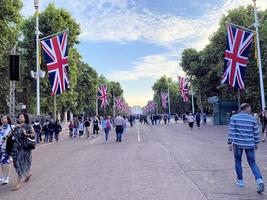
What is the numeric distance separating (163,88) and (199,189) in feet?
497

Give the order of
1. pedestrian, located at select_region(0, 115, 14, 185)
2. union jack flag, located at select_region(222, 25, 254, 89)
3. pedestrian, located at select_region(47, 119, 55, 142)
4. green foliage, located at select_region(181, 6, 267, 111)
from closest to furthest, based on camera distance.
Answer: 1. pedestrian, located at select_region(0, 115, 14, 185)
2. union jack flag, located at select_region(222, 25, 254, 89)
3. pedestrian, located at select_region(47, 119, 55, 142)
4. green foliage, located at select_region(181, 6, 267, 111)

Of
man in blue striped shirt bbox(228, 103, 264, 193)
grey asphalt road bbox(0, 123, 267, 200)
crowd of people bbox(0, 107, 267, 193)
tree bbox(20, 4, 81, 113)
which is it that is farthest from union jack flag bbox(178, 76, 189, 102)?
man in blue striped shirt bbox(228, 103, 264, 193)

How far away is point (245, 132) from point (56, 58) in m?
23.0

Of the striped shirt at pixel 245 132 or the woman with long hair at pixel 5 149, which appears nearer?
the striped shirt at pixel 245 132

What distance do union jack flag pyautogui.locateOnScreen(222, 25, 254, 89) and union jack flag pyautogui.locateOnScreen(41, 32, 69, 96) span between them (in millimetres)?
11348

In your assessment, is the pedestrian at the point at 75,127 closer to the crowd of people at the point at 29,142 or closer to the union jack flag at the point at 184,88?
the crowd of people at the point at 29,142

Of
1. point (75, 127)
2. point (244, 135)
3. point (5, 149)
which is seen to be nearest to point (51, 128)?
point (75, 127)

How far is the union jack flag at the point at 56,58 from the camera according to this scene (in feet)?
98.4

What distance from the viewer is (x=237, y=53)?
2691 cm

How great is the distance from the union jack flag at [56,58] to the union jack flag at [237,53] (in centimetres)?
1135

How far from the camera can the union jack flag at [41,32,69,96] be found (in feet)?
98.4

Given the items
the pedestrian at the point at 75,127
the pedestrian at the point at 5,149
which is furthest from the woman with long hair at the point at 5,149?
the pedestrian at the point at 75,127

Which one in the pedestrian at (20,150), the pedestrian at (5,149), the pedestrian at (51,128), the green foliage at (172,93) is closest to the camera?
the pedestrian at (20,150)

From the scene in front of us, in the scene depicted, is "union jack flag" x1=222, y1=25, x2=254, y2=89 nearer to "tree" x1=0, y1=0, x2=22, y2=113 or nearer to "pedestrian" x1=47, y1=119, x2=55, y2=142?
"pedestrian" x1=47, y1=119, x2=55, y2=142
